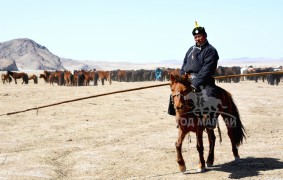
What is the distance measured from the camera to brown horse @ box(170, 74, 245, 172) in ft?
19.2

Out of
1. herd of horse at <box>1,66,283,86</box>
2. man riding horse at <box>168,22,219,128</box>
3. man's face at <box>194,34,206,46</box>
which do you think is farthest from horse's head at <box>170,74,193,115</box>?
herd of horse at <box>1,66,283,86</box>

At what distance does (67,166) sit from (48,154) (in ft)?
3.41

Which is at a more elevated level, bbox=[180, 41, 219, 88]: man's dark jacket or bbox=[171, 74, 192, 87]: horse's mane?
bbox=[180, 41, 219, 88]: man's dark jacket

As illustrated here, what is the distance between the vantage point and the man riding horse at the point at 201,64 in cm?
623

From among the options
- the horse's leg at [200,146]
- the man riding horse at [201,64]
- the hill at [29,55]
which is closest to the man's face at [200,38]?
the man riding horse at [201,64]

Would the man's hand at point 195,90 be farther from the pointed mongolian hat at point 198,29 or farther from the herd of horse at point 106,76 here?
the herd of horse at point 106,76

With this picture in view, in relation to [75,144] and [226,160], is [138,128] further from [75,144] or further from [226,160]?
[226,160]

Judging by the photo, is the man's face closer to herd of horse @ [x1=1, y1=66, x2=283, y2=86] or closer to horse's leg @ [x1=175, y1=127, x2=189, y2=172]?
horse's leg @ [x1=175, y1=127, x2=189, y2=172]

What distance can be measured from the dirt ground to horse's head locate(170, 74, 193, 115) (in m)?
1.06

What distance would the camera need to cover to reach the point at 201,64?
21.0ft

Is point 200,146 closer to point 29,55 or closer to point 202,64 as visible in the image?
point 202,64

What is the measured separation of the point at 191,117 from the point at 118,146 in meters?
3.11

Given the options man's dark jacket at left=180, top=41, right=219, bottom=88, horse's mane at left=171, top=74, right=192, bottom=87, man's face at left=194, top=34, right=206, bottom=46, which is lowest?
horse's mane at left=171, top=74, right=192, bottom=87

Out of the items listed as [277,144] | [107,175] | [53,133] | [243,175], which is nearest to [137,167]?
[107,175]
